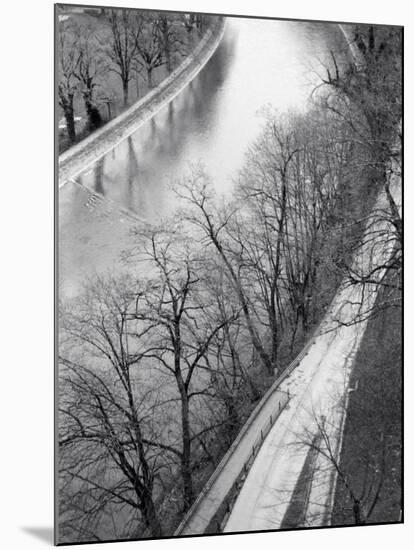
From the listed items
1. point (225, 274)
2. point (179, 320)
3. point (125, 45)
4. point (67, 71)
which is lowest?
point (179, 320)

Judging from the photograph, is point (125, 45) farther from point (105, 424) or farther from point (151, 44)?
point (105, 424)

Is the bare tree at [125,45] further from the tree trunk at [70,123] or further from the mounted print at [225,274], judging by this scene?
the tree trunk at [70,123]

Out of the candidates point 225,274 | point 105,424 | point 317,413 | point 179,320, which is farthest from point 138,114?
point 317,413

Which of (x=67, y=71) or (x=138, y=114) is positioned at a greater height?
(x=67, y=71)

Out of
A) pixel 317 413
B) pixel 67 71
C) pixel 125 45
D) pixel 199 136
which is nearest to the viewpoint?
pixel 67 71

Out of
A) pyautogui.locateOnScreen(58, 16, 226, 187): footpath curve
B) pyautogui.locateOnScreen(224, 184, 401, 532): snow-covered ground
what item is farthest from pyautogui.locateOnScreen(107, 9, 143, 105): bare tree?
pyautogui.locateOnScreen(224, 184, 401, 532): snow-covered ground

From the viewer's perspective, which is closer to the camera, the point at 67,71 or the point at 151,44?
the point at 67,71

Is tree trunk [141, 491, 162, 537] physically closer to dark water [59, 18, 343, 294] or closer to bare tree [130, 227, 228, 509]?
bare tree [130, 227, 228, 509]

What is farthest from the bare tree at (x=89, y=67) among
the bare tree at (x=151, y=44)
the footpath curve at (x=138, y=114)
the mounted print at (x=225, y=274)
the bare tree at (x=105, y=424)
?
the bare tree at (x=105, y=424)
